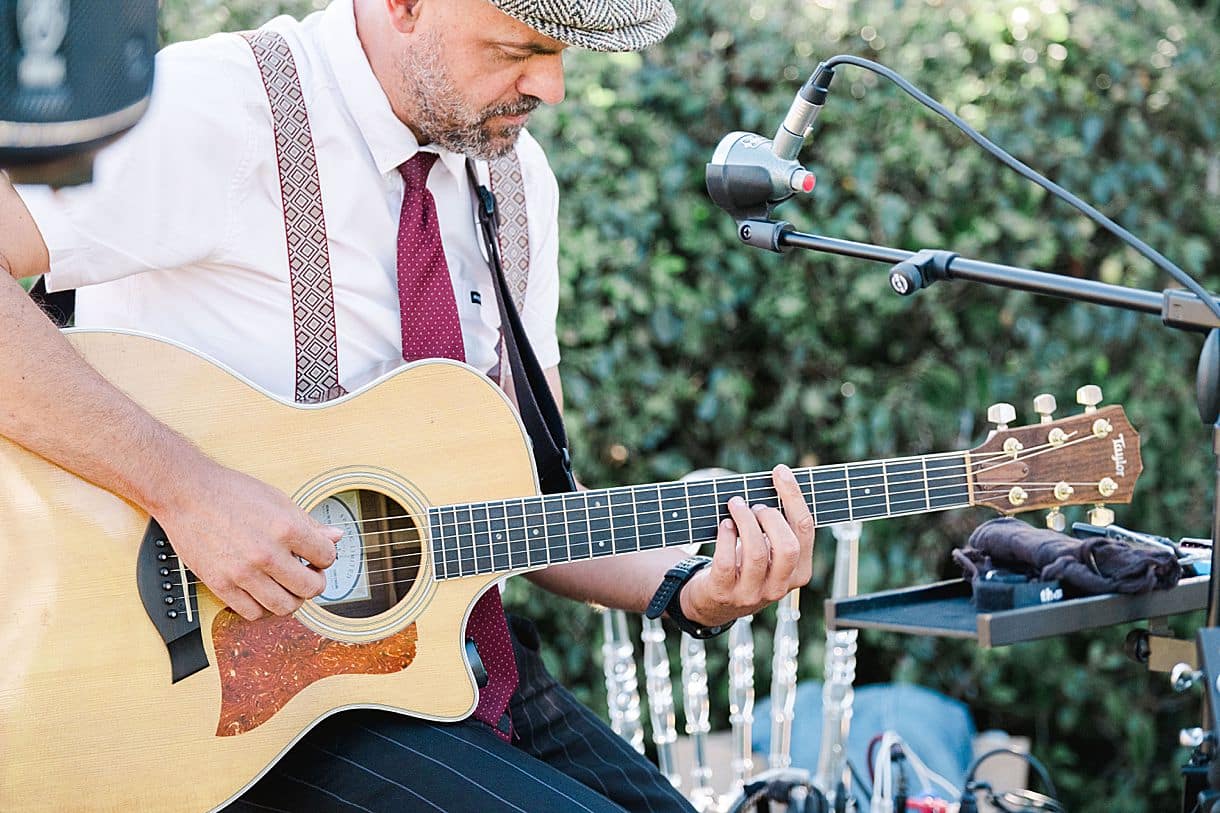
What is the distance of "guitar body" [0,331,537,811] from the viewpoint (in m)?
1.74

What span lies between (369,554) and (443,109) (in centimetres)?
69

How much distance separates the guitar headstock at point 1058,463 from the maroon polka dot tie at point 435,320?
2.50ft

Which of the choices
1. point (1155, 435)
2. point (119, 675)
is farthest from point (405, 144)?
point (1155, 435)

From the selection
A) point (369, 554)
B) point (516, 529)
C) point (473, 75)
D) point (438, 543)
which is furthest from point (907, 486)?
point (473, 75)

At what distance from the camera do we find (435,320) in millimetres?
2043

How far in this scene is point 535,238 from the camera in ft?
7.65

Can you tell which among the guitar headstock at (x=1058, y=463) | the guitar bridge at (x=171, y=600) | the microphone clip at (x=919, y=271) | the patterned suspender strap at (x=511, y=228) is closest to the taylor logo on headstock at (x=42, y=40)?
the guitar bridge at (x=171, y=600)

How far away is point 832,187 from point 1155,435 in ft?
3.78

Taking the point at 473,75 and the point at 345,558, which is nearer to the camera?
the point at 345,558

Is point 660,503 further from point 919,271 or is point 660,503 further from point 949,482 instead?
point 919,271

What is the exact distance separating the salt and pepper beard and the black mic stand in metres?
0.71

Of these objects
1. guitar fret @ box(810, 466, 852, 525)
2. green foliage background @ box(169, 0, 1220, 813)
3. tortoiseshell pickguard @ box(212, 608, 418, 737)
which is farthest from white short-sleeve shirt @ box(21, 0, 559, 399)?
green foliage background @ box(169, 0, 1220, 813)

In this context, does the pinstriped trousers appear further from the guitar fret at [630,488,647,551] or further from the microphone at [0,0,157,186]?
the microphone at [0,0,157,186]

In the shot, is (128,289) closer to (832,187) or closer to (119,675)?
(119,675)
